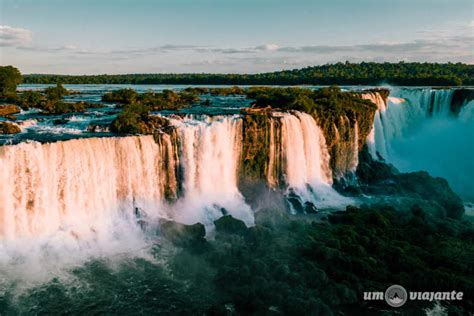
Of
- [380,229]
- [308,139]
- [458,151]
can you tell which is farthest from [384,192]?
[458,151]

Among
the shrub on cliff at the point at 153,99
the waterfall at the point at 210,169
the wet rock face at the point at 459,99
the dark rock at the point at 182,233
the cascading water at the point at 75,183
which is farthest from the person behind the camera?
the wet rock face at the point at 459,99

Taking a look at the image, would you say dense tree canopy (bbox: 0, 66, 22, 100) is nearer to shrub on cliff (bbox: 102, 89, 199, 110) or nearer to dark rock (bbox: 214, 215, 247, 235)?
shrub on cliff (bbox: 102, 89, 199, 110)

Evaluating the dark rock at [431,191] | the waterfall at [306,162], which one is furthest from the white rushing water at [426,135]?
the waterfall at [306,162]

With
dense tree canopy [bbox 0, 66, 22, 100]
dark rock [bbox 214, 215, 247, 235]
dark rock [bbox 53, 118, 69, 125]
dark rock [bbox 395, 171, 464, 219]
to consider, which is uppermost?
dense tree canopy [bbox 0, 66, 22, 100]

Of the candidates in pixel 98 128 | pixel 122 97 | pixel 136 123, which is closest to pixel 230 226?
pixel 136 123

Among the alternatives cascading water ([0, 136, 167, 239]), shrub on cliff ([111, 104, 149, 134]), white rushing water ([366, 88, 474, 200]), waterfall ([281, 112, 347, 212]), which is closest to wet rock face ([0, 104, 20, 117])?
→ shrub on cliff ([111, 104, 149, 134])

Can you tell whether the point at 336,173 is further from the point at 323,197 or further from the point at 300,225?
the point at 300,225

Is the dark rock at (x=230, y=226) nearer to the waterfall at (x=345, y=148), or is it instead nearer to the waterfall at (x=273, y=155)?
the waterfall at (x=273, y=155)
